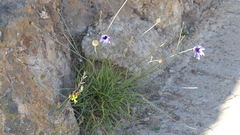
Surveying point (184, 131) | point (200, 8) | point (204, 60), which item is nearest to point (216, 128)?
point (184, 131)

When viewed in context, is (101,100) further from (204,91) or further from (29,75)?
(204,91)

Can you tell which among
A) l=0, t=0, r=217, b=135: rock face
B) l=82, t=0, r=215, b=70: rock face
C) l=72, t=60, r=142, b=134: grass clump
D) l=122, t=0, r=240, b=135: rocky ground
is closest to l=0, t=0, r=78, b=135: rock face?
l=0, t=0, r=217, b=135: rock face

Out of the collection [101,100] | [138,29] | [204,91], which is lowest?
[101,100]

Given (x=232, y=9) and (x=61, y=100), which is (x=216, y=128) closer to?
(x=61, y=100)

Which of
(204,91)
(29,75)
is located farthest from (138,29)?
(29,75)

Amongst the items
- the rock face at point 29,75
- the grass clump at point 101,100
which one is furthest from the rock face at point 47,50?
the grass clump at point 101,100

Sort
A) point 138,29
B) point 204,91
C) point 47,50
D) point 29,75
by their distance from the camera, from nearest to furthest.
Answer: point 29,75 < point 47,50 < point 204,91 < point 138,29
